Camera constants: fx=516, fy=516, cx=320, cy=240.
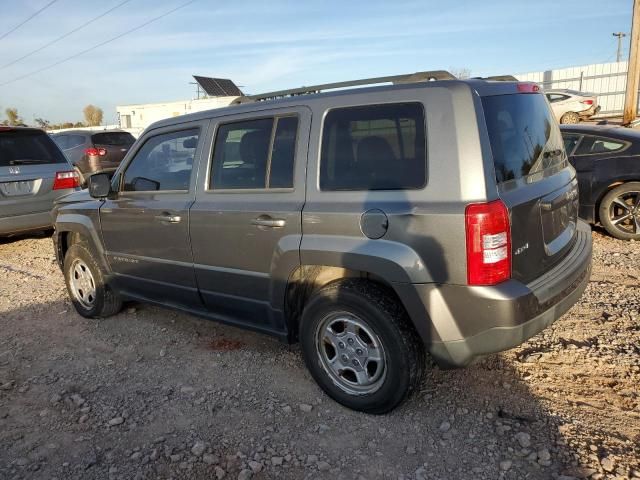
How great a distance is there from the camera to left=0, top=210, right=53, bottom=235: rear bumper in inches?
285

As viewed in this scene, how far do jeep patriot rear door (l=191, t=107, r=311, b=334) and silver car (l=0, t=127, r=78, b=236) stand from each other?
4929 millimetres

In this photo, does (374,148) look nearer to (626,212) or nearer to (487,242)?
(487,242)

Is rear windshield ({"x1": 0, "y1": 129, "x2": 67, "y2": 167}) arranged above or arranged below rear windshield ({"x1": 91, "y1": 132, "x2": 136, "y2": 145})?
above

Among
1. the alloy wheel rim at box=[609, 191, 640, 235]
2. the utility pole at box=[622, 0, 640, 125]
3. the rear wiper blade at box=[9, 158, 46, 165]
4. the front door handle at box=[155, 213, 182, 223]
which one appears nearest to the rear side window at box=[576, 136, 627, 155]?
the alloy wheel rim at box=[609, 191, 640, 235]

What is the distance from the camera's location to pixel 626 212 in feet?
21.1

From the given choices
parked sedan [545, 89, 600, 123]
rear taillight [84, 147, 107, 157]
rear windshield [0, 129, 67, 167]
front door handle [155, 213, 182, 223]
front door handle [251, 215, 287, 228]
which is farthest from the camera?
parked sedan [545, 89, 600, 123]

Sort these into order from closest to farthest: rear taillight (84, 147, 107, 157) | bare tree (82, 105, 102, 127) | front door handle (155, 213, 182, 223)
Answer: front door handle (155, 213, 182, 223) → rear taillight (84, 147, 107, 157) → bare tree (82, 105, 102, 127)

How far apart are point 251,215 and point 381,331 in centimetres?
114

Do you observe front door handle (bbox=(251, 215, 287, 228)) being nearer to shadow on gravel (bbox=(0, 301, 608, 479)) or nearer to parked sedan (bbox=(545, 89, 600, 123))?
shadow on gravel (bbox=(0, 301, 608, 479))

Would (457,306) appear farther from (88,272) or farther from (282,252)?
(88,272)

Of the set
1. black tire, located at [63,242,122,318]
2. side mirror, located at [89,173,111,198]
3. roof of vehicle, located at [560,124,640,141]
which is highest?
side mirror, located at [89,173,111,198]

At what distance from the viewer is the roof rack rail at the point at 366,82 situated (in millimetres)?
2955

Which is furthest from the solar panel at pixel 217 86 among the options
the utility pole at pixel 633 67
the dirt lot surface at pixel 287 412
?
the dirt lot surface at pixel 287 412

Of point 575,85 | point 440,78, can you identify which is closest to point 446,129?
point 440,78
